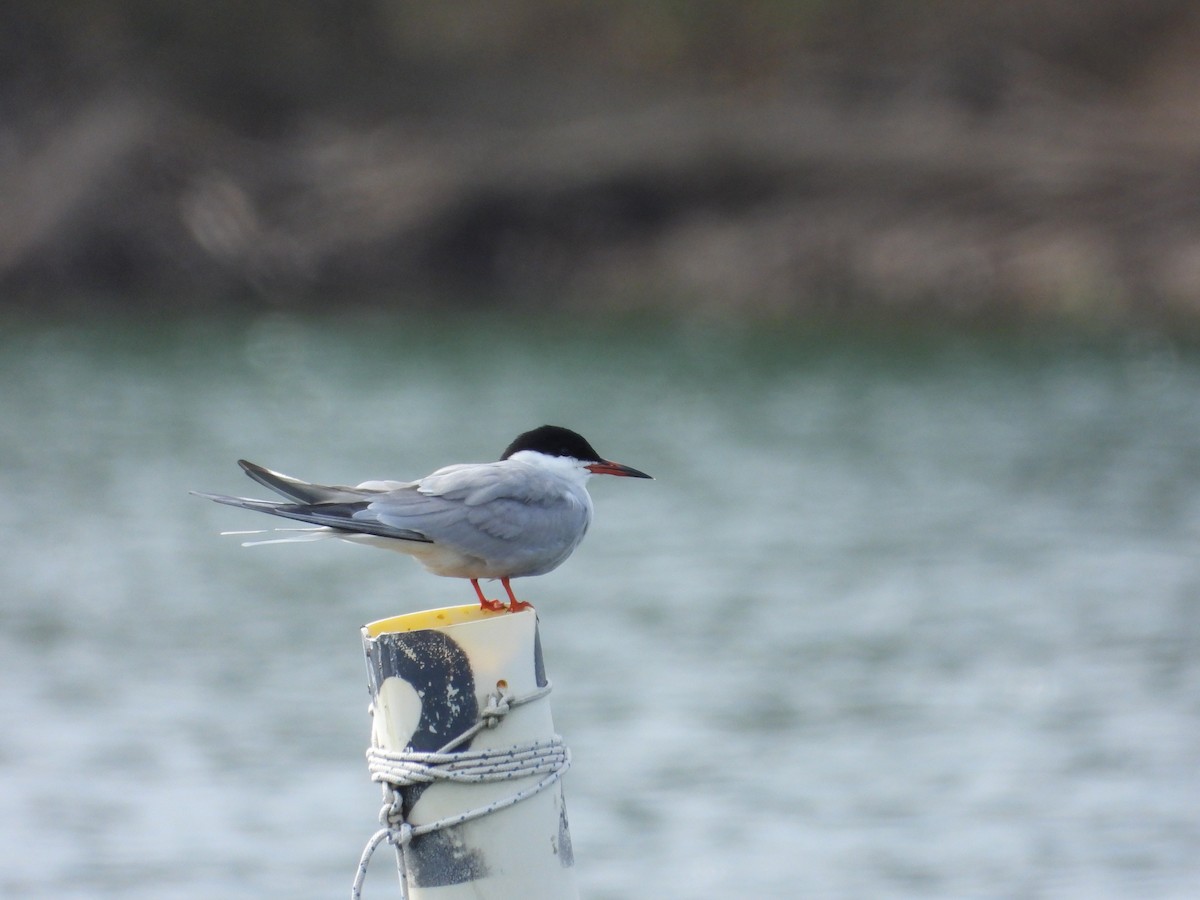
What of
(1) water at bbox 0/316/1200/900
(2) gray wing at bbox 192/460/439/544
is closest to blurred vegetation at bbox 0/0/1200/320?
(1) water at bbox 0/316/1200/900

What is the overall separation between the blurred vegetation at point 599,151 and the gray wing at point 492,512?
1823 centimetres

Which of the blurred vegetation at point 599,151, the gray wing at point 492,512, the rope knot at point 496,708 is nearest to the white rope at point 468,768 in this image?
the rope knot at point 496,708

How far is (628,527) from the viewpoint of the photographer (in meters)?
12.6

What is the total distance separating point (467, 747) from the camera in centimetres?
301

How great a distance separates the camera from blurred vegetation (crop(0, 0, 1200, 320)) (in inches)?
899

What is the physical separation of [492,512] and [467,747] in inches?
31.4

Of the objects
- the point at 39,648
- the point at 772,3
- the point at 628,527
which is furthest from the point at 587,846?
the point at 772,3

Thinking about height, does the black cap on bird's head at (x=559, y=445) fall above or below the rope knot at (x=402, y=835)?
above

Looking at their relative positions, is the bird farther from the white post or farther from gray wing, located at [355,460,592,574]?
the white post

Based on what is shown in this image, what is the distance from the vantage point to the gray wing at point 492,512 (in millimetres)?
3627

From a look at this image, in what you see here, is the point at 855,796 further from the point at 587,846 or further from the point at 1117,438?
the point at 1117,438

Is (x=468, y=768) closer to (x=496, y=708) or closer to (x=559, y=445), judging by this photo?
(x=496, y=708)

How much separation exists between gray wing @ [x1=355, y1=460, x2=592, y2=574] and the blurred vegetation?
18.2 meters

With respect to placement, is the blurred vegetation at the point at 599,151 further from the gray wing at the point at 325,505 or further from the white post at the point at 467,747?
the white post at the point at 467,747
